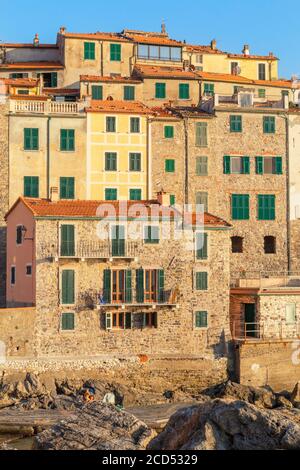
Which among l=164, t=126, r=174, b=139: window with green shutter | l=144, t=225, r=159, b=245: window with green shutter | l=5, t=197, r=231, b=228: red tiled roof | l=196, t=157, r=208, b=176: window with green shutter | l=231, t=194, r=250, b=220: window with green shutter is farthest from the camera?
l=231, t=194, r=250, b=220: window with green shutter

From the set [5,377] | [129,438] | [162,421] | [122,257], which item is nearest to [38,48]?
[122,257]

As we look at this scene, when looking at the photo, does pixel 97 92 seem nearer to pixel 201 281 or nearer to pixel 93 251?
pixel 93 251

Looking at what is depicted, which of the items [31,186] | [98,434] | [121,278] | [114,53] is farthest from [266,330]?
[114,53]

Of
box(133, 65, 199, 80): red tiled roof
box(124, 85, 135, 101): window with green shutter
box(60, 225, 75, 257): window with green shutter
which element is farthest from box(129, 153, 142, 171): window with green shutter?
box(60, 225, 75, 257): window with green shutter

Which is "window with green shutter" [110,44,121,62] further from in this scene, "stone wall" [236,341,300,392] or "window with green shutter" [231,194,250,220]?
"stone wall" [236,341,300,392]

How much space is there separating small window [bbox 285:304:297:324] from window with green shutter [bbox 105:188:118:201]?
42.7ft

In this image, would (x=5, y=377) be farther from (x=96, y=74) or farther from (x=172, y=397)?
(x=96, y=74)

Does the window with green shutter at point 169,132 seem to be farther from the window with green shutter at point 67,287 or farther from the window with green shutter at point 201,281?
the window with green shutter at point 67,287

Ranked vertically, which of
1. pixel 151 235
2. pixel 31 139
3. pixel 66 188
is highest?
pixel 31 139

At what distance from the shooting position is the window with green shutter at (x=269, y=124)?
193 ft

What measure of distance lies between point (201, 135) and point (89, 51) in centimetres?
1391

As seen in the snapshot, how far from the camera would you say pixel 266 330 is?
4750 centimetres

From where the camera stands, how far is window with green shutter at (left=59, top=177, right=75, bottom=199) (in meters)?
54.2
